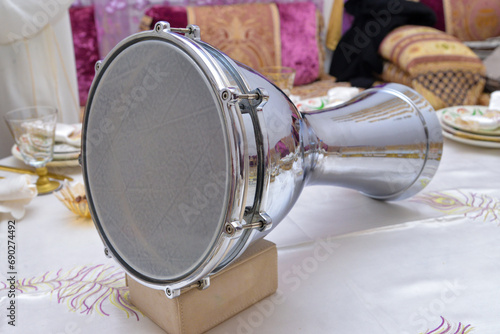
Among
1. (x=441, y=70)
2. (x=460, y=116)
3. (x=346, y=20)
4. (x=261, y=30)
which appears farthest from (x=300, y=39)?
(x=460, y=116)

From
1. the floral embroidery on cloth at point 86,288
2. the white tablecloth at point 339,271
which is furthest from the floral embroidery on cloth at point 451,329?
the floral embroidery on cloth at point 86,288

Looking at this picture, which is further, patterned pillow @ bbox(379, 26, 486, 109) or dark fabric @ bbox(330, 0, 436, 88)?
dark fabric @ bbox(330, 0, 436, 88)

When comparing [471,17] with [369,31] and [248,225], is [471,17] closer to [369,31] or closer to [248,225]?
[369,31]

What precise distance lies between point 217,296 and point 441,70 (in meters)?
1.39

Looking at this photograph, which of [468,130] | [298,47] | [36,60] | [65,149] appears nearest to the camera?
[65,149]

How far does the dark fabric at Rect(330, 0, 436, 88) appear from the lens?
75.7 inches

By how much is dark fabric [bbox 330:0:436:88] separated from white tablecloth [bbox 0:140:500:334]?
1270 millimetres

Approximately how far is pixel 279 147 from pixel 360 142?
22 cm

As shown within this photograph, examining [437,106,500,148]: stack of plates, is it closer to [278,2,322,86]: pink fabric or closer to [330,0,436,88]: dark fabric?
[330,0,436,88]: dark fabric

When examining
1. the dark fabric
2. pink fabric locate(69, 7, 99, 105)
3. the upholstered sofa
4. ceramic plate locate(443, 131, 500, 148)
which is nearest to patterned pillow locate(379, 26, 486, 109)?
the upholstered sofa

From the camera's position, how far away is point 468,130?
3.12ft

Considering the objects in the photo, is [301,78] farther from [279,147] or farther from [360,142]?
[279,147]

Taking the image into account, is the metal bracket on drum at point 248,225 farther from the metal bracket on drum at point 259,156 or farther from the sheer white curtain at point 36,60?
the sheer white curtain at point 36,60

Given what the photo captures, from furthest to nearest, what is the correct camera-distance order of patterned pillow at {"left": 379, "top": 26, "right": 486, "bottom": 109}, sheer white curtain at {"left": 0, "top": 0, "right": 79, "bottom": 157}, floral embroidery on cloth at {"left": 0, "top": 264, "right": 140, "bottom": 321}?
patterned pillow at {"left": 379, "top": 26, "right": 486, "bottom": 109} < sheer white curtain at {"left": 0, "top": 0, "right": 79, "bottom": 157} < floral embroidery on cloth at {"left": 0, "top": 264, "right": 140, "bottom": 321}
